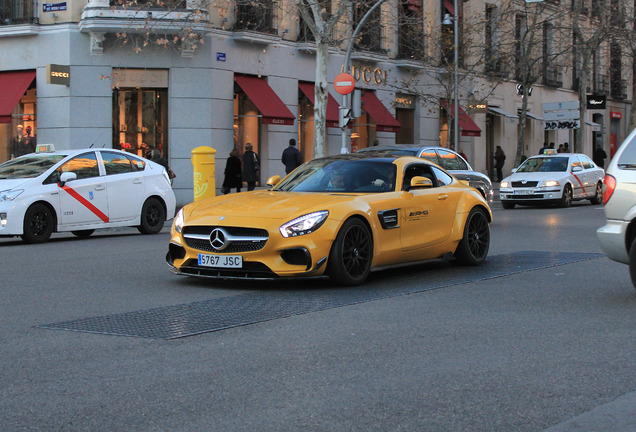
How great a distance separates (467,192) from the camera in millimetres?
11500

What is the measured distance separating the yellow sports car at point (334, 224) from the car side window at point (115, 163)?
21.0 feet

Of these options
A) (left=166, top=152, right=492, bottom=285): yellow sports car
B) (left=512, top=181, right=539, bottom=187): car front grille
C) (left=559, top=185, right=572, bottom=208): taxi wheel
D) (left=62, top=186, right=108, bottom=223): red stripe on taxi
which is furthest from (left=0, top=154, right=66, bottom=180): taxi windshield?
(left=559, top=185, right=572, bottom=208): taxi wheel

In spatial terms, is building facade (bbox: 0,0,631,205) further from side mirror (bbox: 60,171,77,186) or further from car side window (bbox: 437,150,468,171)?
side mirror (bbox: 60,171,77,186)

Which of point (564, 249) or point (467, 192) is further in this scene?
point (564, 249)

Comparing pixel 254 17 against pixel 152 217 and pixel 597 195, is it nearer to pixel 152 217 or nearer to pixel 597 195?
pixel 597 195

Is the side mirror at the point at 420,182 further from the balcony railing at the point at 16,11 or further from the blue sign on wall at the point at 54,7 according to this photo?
the balcony railing at the point at 16,11

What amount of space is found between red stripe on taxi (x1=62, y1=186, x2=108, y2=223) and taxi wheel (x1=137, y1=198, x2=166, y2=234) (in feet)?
3.84

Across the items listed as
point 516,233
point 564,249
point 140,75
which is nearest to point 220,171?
point 140,75

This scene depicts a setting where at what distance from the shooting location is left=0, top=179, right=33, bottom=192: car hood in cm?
1524

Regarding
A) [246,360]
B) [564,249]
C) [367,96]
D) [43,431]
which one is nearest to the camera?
[43,431]

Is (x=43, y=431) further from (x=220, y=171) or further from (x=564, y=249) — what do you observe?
(x=220, y=171)

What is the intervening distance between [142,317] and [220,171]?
21801 mm

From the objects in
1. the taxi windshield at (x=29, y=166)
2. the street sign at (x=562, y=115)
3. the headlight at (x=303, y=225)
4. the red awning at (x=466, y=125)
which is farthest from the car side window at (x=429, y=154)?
the street sign at (x=562, y=115)

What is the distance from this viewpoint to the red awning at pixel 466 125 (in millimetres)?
40219
